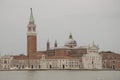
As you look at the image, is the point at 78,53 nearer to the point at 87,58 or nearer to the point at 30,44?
the point at 87,58

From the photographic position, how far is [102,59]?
91.2 feet

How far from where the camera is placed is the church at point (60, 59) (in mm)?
26672

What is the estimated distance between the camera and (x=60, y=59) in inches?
1062

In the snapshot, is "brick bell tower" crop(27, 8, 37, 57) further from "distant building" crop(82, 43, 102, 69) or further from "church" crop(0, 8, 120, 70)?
"distant building" crop(82, 43, 102, 69)

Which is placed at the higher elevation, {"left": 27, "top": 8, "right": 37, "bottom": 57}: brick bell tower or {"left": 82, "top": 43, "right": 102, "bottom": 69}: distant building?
{"left": 27, "top": 8, "right": 37, "bottom": 57}: brick bell tower

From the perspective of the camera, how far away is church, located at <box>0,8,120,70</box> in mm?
26672

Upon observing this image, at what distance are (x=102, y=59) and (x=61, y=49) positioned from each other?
93.6 inches
